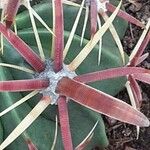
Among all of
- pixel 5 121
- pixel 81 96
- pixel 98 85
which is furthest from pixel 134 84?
pixel 81 96

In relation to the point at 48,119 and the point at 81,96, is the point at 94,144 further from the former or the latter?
the point at 81,96

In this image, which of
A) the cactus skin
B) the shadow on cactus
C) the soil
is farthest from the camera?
the soil

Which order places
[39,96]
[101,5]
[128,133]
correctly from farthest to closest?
[128,133] → [101,5] → [39,96]

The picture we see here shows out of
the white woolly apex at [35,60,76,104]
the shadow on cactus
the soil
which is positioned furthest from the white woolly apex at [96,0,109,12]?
the soil

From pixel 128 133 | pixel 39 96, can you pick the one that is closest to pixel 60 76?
pixel 39 96

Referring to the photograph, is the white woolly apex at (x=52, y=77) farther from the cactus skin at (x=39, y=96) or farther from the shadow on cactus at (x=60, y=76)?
the cactus skin at (x=39, y=96)

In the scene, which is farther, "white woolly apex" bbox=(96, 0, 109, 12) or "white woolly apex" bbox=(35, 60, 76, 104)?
"white woolly apex" bbox=(96, 0, 109, 12)

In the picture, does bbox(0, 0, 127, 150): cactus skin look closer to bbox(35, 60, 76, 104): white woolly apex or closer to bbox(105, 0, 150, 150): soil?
bbox(35, 60, 76, 104): white woolly apex

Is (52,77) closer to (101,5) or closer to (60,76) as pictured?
(60,76)

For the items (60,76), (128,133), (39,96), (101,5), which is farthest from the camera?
(128,133)
